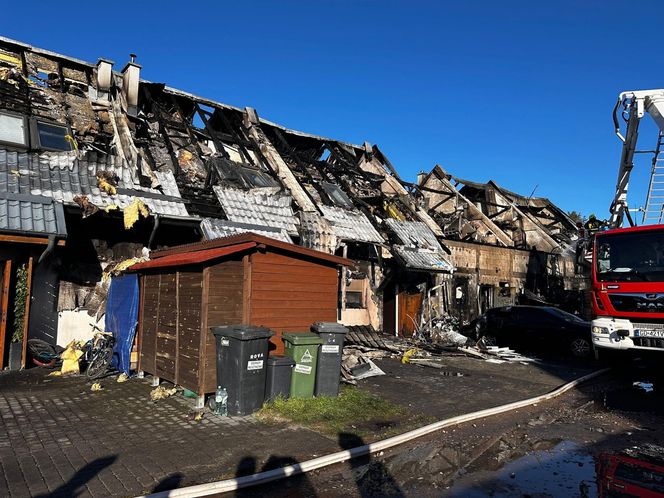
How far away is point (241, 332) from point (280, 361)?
94cm

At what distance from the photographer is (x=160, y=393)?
7629mm

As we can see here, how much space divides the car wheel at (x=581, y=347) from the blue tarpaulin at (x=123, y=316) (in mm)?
12266

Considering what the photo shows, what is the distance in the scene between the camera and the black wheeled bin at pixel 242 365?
6.62 meters

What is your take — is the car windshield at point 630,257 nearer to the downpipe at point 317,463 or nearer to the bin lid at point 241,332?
the downpipe at point 317,463

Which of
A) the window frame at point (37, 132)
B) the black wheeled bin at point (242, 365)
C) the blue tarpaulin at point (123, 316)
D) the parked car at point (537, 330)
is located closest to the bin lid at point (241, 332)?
the black wheeled bin at point (242, 365)

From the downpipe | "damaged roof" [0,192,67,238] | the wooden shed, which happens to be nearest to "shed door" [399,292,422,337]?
the wooden shed

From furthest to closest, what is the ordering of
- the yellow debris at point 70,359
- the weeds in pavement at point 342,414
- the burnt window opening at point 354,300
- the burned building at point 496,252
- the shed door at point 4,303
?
the burned building at point 496,252 < the burnt window opening at point 354,300 < the yellow debris at point 70,359 < the shed door at point 4,303 < the weeds in pavement at point 342,414

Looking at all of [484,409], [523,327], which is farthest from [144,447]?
[523,327]

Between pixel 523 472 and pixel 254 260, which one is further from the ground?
pixel 254 260

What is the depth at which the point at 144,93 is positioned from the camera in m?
16.4

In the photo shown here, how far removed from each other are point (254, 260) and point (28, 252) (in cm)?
542

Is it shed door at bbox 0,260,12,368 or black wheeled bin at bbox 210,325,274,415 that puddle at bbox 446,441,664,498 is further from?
shed door at bbox 0,260,12,368

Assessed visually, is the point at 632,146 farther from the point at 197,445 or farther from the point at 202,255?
the point at 197,445

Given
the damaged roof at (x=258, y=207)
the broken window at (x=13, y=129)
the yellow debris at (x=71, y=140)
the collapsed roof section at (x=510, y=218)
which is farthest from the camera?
the collapsed roof section at (x=510, y=218)
